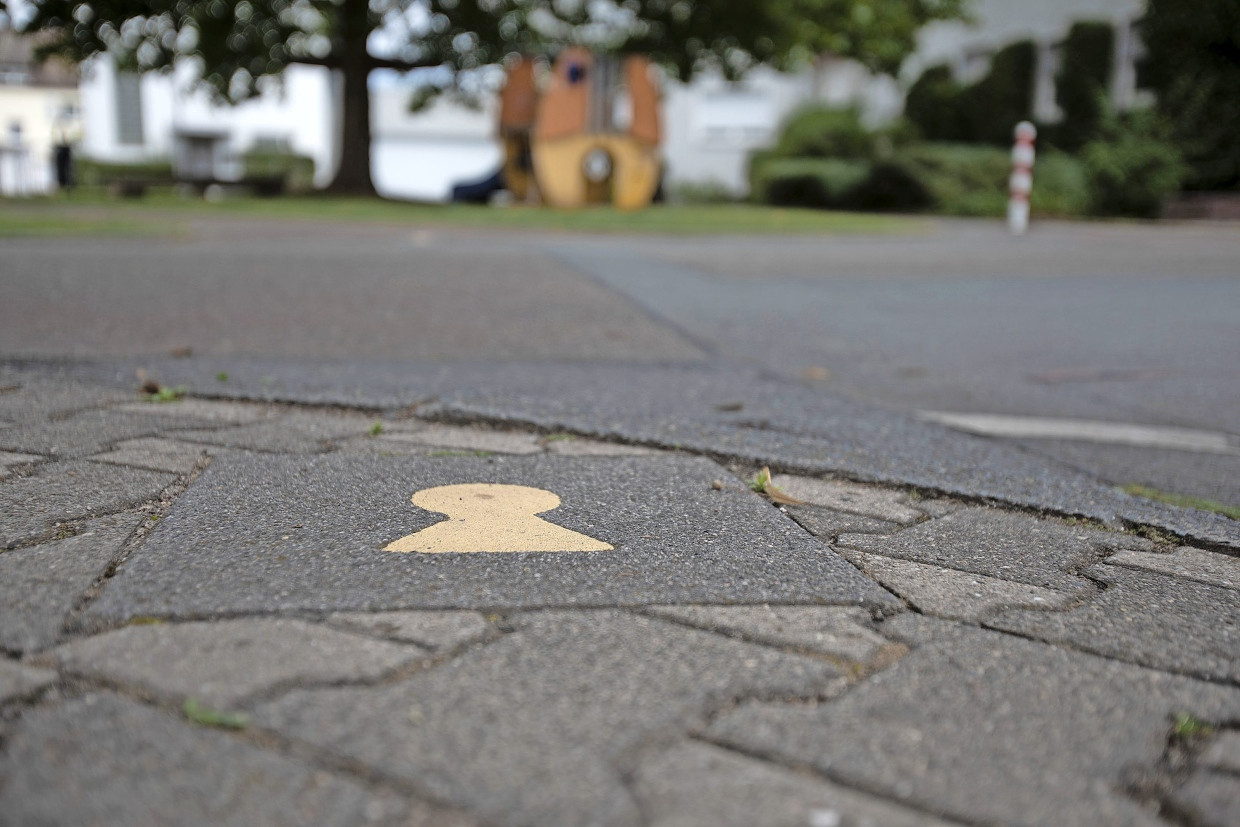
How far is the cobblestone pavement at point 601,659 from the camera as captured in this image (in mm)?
1391

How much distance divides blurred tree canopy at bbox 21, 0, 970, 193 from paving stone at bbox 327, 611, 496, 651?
65.9 feet

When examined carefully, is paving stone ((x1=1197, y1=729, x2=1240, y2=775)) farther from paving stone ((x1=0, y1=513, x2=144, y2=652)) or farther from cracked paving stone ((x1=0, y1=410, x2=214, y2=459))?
cracked paving stone ((x1=0, y1=410, x2=214, y2=459))

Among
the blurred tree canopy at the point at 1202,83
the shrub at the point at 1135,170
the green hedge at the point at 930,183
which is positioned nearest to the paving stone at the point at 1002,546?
the shrub at the point at 1135,170

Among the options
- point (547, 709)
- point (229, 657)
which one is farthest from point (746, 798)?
point (229, 657)

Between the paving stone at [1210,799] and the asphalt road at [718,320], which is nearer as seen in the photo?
the paving stone at [1210,799]

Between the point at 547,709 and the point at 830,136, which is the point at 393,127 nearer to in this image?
the point at 830,136

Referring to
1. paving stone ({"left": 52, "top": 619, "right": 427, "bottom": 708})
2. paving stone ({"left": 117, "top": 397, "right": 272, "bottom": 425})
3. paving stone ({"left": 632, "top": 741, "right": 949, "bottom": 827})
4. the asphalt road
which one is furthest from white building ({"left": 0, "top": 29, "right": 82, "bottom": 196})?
paving stone ({"left": 632, "top": 741, "right": 949, "bottom": 827})

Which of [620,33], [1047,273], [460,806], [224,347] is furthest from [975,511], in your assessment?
[620,33]

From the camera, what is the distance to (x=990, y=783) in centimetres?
145

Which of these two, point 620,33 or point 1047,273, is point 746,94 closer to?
point 620,33

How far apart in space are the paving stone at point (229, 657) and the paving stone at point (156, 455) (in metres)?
1.04

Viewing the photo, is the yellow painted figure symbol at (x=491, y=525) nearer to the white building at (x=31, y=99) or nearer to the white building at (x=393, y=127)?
the white building at (x=393, y=127)

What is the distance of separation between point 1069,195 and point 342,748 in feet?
63.0

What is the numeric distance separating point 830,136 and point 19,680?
2565 centimetres
